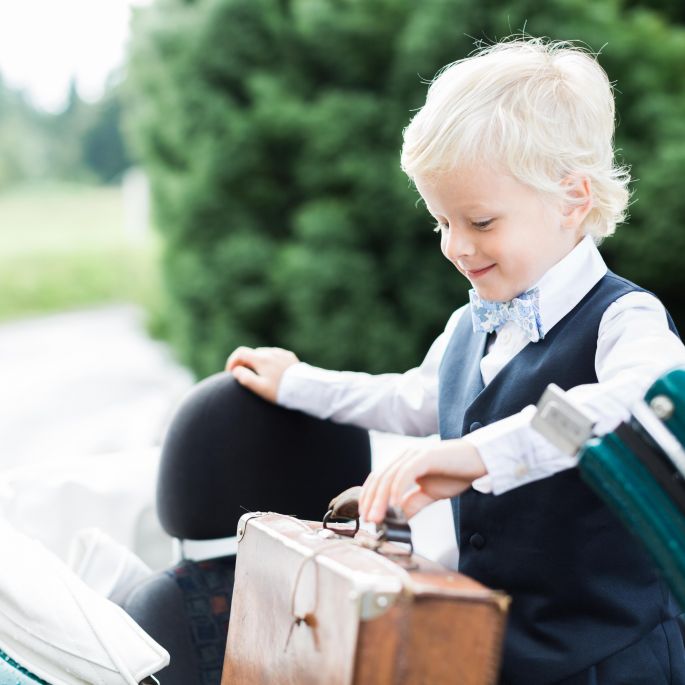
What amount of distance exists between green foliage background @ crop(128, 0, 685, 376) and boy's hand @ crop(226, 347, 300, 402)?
87.2 inches

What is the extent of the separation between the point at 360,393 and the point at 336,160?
9.48 feet

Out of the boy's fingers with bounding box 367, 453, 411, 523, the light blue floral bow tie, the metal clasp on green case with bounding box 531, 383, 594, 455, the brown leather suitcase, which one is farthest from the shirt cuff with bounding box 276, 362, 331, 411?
the metal clasp on green case with bounding box 531, 383, 594, 455

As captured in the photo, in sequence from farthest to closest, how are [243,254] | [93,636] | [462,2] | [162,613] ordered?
[243,254] → [462,2] → [162,613] → [93,636]

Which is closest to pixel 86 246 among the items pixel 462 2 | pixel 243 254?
pixel 243 254

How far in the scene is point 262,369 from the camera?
150 cm

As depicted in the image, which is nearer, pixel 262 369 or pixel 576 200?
pixel 576 200

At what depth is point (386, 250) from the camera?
416 centimetres

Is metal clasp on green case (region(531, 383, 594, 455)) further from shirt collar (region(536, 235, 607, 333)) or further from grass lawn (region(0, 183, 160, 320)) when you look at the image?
grass lawn (region(0, 183, 160, 320))

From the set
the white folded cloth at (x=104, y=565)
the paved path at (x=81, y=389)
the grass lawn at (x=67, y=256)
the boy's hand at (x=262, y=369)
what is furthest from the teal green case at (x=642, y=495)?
the grass lawn at (x=67, y=256)

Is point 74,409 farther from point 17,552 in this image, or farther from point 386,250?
point 17,552

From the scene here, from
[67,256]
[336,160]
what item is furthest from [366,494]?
[67,256]

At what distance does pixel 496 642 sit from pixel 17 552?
2.11 feet

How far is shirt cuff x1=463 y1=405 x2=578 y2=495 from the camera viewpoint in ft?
3.13

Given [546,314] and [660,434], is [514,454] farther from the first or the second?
[546,314]
